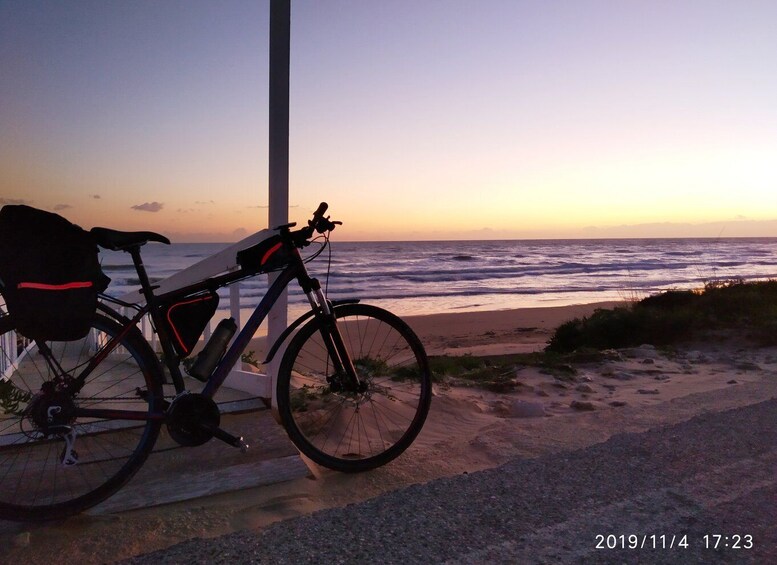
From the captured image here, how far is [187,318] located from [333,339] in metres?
0.71

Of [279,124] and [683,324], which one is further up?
[279,124]

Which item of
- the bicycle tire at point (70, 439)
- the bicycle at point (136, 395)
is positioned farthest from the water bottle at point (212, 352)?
the bicycle tire at point (70, 439)

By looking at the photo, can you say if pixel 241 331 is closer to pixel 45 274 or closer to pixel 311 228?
pixel 311 228

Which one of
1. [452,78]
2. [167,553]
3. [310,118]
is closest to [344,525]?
[167,553]

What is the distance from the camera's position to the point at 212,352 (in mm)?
2744

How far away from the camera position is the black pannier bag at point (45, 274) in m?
2.29

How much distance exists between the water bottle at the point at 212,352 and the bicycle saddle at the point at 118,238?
0.55 meters

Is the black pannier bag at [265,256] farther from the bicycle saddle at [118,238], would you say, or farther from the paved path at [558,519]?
the paved path at [558,519]

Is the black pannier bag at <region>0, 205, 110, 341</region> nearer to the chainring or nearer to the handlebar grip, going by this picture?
the chainring

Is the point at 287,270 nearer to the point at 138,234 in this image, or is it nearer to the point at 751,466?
the point at 138,234

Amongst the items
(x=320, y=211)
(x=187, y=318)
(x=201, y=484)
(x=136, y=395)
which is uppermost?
(x=320, y=211)

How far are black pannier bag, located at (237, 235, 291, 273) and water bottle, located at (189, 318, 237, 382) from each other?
1.00 feet

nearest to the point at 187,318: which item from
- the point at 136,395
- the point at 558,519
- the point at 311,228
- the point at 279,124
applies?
the point at 136,395

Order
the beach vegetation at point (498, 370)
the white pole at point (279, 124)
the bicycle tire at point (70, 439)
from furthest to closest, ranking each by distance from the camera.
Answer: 1. the beach vegetation at point (498, 370)
2. the white pole at point (279, 124)
3. the bicycle tire at point (70, 439)
